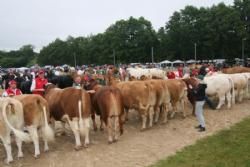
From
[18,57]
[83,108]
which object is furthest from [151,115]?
[18,57]

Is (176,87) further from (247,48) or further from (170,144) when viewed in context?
(247,48)

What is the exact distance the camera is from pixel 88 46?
3322 inches

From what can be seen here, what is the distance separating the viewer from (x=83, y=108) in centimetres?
980

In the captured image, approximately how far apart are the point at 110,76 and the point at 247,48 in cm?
4397

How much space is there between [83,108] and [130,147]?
1611 millimetres

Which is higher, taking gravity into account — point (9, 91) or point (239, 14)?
point (239, 14)

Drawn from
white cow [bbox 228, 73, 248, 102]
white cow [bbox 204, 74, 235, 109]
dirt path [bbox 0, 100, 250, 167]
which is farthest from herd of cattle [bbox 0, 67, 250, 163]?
white cow [bbox 228, 73, 248, 102]

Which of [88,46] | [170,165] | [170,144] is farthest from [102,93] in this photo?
[88,46]

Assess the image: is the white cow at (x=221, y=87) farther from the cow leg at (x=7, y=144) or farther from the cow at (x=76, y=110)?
the cow leg at (x=7, y=144)

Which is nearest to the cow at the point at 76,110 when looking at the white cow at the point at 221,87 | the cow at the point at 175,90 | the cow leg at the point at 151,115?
the cow leg at the point at 151,115

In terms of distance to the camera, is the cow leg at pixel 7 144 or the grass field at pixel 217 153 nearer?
the grass field at pixel 217 153

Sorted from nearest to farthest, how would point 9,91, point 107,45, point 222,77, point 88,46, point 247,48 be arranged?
point 9,91
point 222,77
point 247,48
point 107,45
point 88,46

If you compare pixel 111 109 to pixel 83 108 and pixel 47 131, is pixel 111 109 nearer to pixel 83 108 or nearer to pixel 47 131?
pixel 83 108

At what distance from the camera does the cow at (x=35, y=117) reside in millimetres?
9242
